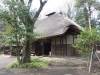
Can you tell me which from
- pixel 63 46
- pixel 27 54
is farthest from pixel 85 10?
pixel 27 54

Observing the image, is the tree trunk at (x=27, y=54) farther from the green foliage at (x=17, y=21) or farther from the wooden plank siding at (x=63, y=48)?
the wooden plank siding at (x=63, y=48)

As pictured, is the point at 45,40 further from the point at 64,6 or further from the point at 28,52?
the point at 64,6

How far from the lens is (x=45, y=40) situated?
755 inches

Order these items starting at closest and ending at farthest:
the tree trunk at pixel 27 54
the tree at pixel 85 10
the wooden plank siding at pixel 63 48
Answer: the tree trunk at pixel 27 54
the wooden plank siding at pixel 63 48
the tree at pixel 85 10

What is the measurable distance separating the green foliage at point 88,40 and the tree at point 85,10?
50.3 ft

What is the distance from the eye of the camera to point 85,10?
107 ft

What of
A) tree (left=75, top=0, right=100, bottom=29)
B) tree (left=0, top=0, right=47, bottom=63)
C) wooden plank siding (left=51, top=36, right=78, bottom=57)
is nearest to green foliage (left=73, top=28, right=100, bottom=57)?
tree (left=0, top=0, right=47, bottom=63)

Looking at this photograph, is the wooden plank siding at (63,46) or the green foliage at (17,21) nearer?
the green foliage at (17,21)

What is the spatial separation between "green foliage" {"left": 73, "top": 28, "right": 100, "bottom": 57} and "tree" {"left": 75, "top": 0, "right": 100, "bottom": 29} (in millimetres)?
15340

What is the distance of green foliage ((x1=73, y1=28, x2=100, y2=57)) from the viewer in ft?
30.0

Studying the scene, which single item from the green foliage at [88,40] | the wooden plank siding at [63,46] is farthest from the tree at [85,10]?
the green foliage at [88,40]

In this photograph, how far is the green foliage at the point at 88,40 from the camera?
30.0 feet

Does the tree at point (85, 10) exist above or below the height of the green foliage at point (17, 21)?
above

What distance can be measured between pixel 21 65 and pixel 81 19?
26400 mm
